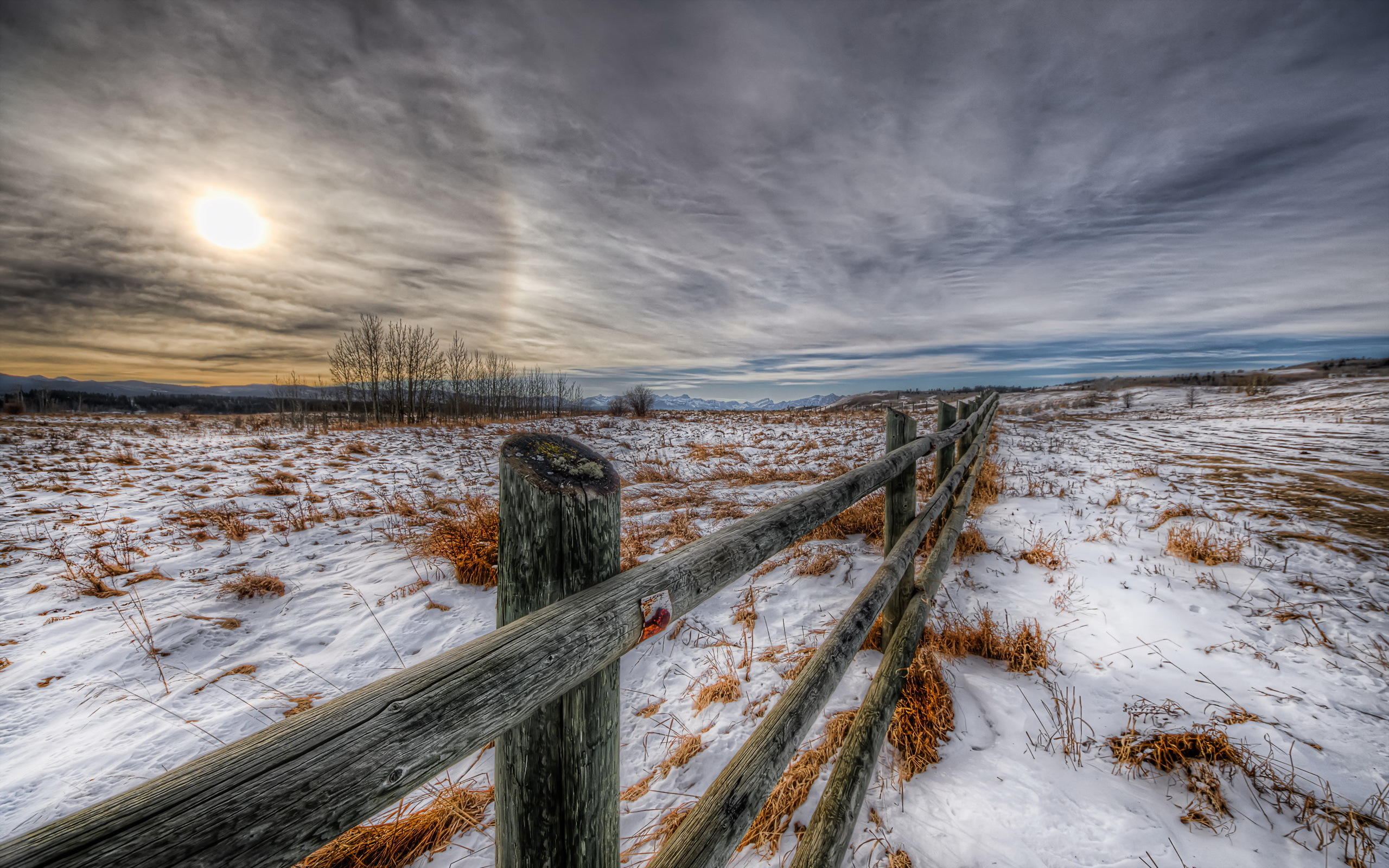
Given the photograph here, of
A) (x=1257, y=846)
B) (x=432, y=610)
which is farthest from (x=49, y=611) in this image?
(x=1257, y=846)

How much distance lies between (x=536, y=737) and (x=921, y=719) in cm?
236

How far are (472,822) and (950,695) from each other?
2.63 meters

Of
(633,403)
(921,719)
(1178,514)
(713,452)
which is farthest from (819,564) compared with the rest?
(633,403)

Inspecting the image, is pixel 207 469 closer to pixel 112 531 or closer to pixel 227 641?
pixel 112 531

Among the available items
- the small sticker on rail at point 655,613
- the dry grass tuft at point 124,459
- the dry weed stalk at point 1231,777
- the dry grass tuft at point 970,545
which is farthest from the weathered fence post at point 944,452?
the dry grass tuft at point 124,459

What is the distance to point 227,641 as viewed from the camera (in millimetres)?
3725

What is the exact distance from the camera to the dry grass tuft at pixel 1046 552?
455cm

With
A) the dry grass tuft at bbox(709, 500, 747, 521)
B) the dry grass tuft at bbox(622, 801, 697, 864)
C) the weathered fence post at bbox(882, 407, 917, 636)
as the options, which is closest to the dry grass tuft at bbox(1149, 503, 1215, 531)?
the weathered fence post at bbox(882, 407, 917, 636)

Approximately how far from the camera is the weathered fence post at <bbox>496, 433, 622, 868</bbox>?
42.5 inches

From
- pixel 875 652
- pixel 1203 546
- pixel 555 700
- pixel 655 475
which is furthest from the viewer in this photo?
pixel 655 475

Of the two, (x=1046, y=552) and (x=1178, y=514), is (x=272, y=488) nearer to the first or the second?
Answer: (x=1046, y=552)

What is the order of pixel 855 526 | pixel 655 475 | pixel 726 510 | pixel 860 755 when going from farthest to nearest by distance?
1. pixel 655 475
2. pixel 726 510
3. pixel 855 526
4. pixel 860 755

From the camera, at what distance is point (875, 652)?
331cm

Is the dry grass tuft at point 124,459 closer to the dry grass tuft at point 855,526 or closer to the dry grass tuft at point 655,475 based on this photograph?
the dry grass tuft at point 655,475
